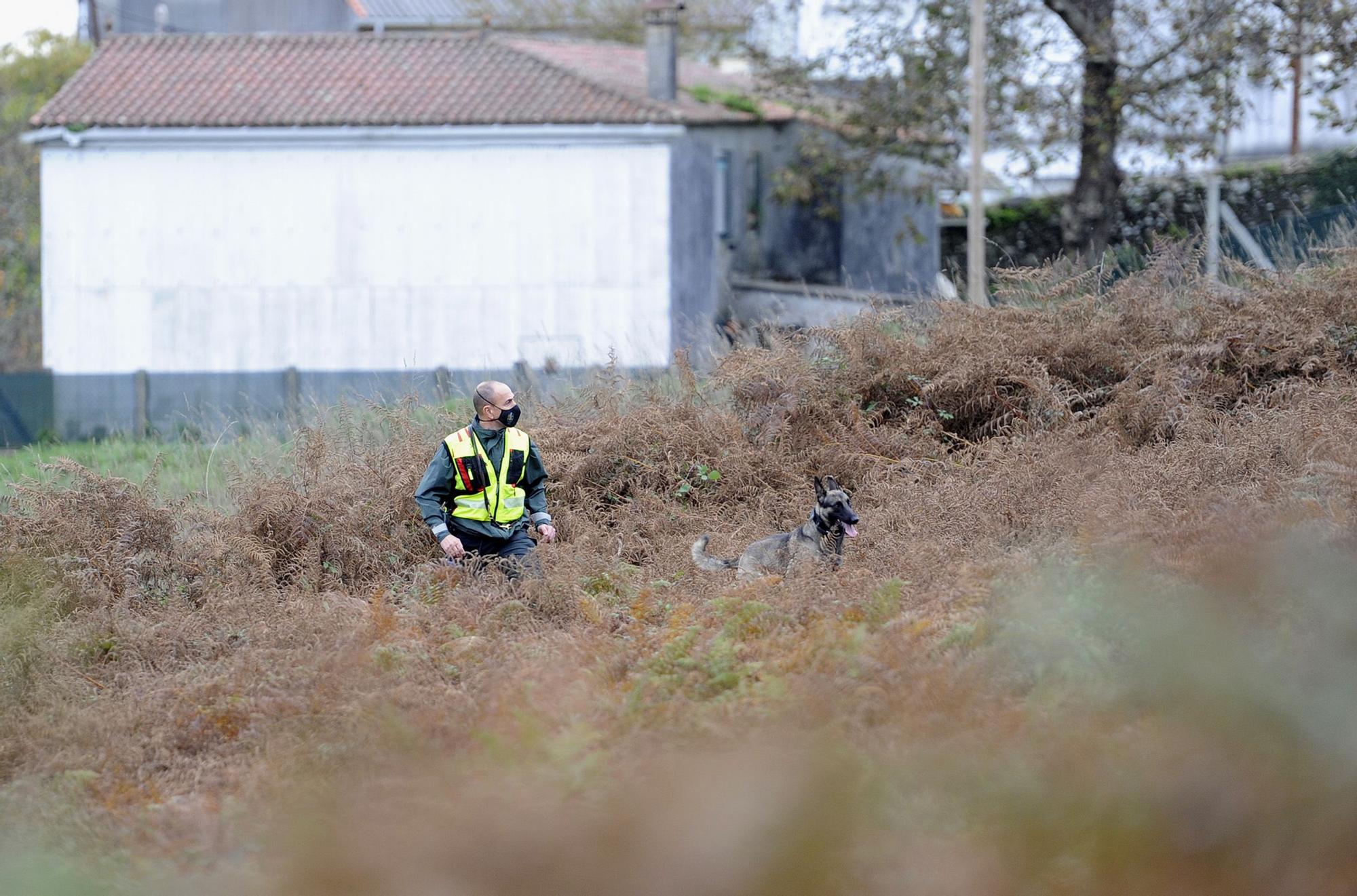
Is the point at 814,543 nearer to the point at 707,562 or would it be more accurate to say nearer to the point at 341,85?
the point at 707,562

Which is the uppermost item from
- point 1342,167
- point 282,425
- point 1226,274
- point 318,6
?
point 318,6

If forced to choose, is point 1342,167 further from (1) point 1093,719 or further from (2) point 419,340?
(1) point 1093,719

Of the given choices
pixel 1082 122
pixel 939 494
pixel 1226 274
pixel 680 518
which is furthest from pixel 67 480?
pixel 1082 122

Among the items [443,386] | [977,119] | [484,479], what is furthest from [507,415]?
[977,119]

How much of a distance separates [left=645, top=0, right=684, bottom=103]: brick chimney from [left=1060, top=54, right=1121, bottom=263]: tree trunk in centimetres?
813

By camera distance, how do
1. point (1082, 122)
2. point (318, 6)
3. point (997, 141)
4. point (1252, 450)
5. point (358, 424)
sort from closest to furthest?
point (1252, 450), point (358, 424), point (1082, 122), point (997, 141), point (318, 6)

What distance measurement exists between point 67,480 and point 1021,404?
8.52 m

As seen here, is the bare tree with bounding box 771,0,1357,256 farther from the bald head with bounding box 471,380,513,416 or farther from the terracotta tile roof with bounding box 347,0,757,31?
the terracotta tile roof with bounding box 347,0,757,31

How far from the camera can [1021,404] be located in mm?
11688

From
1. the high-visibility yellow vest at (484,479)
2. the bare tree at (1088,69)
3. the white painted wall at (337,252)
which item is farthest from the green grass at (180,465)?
the bare tree at (1088,69)

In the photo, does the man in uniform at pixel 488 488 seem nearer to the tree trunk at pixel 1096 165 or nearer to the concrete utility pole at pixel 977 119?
the concrete utility pole at pixel 977 119

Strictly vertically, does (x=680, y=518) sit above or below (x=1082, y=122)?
below

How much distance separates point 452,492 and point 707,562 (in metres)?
1.82

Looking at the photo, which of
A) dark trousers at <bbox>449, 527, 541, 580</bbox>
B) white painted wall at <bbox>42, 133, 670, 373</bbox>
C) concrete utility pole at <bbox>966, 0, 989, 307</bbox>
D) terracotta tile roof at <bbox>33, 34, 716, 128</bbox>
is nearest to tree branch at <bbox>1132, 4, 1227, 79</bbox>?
concrete utility pole at <bbox>966, 0, 989, 307</bbox>
